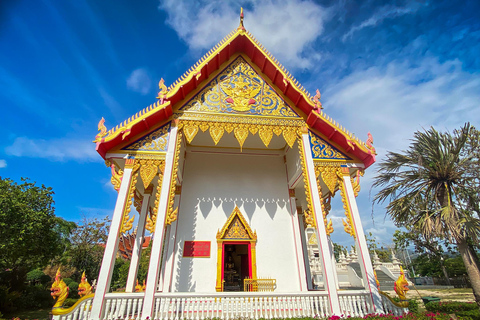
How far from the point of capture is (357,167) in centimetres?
748

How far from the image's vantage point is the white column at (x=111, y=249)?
5.04 metres

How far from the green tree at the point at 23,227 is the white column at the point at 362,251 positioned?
1188 cm

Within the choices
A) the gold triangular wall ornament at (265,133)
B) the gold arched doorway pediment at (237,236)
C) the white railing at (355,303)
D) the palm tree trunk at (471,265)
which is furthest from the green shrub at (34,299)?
the palm tree trunk at (471,265)

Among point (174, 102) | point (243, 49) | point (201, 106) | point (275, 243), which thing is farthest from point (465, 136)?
point (174, 102)

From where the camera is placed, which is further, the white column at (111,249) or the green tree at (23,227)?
the green tree at (23,227)

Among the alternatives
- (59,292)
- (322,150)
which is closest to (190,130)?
(322,150)

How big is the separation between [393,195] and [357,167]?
3.17 m

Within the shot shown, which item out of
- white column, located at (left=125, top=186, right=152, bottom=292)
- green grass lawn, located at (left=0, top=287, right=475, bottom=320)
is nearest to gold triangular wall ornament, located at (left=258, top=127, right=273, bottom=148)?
white column, located at (left=125, top=186, right=152, bottom=292)

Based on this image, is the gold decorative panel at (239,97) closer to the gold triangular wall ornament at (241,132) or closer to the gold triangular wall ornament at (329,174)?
the gold triangular wall ornament at (241,132)

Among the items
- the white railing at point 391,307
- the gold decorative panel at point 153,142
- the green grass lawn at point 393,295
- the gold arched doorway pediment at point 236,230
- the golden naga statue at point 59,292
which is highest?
the gold decorative panel at point 153,142

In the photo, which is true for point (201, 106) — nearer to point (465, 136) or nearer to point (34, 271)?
point (465, 136)

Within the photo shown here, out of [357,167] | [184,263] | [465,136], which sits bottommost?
[184,263]

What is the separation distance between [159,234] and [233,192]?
151 inches

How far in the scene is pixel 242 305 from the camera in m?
5.51
